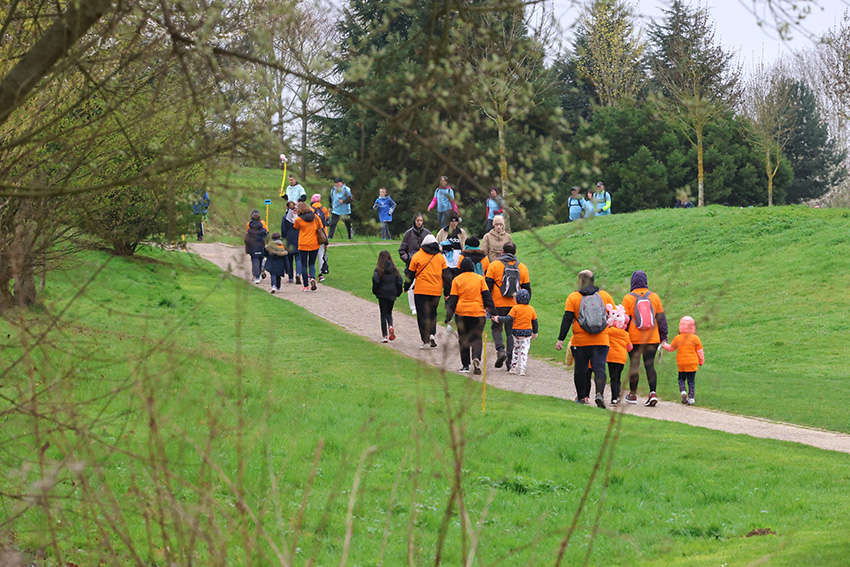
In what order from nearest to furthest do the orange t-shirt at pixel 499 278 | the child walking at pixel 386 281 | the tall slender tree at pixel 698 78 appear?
the orange t-shirt at pixel 499 278, the child walking at pixel 386 281, the tall slender tree at pixel 698 78

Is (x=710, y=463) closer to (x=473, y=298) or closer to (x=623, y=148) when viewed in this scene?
(x=473, y=298)

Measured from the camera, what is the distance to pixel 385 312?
17.8 meters

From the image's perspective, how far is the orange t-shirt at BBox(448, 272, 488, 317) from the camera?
14.5 metres

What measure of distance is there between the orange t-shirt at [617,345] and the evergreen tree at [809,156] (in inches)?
1565

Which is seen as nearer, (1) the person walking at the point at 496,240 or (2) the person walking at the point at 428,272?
(2) the person walking at the point at 428,272

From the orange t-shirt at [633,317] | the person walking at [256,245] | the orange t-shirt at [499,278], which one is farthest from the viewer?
the person walking at [256,245]

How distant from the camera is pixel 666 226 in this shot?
2967cm

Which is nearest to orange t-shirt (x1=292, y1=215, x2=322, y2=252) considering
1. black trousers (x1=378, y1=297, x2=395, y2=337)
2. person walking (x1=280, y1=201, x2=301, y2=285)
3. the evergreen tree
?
person walking (x1=280, y1=201, x2=301, y2=285)

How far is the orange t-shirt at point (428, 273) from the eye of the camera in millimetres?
15766

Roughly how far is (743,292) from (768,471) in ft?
47.4

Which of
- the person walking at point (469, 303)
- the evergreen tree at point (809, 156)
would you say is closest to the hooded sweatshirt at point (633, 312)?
the person walking at point (469, 303)

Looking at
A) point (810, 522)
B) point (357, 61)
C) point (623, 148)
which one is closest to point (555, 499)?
point (810, 522)

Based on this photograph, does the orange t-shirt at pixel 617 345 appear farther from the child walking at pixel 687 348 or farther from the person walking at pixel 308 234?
the person walking at pixel 308 234

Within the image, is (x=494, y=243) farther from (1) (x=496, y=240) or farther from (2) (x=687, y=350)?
(2) (x=687, y=350)
